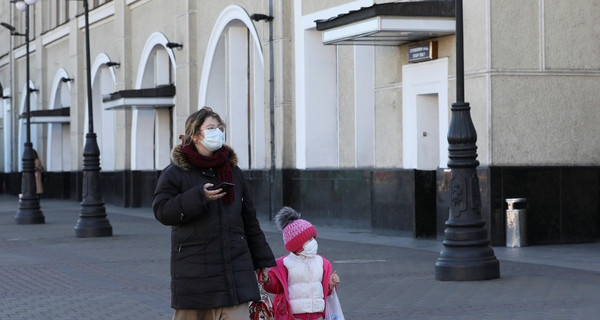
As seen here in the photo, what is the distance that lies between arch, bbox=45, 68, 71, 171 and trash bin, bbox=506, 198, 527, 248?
32.9 m

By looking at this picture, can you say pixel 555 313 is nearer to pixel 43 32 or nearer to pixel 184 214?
pixel 184 214

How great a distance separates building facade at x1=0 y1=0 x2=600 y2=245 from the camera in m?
17.4

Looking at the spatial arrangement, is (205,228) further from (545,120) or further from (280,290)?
(545,120)

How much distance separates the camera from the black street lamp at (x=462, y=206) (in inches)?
494

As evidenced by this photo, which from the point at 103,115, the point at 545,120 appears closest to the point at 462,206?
the point at 545,120

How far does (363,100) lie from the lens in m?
23.2

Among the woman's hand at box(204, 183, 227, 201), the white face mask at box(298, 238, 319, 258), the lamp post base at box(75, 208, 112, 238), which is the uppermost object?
the woman's hand at box(204, 183, 227, 201)

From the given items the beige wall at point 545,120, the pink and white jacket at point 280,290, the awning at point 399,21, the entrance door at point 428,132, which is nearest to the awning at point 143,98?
the entrance door at point 428,132

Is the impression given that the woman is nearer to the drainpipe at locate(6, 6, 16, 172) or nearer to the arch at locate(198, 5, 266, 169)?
the arch at locate(198, 5, 266, 169)

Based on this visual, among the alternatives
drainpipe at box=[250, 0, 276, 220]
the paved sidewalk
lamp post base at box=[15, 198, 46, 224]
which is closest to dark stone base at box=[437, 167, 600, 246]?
the paved sidewalk

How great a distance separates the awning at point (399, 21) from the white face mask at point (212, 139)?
11.5 m

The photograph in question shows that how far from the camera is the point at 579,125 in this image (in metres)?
17.6

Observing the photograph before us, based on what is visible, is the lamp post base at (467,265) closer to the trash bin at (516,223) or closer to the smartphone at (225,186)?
the trash bin at (516,223)

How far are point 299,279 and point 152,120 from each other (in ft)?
97.2
